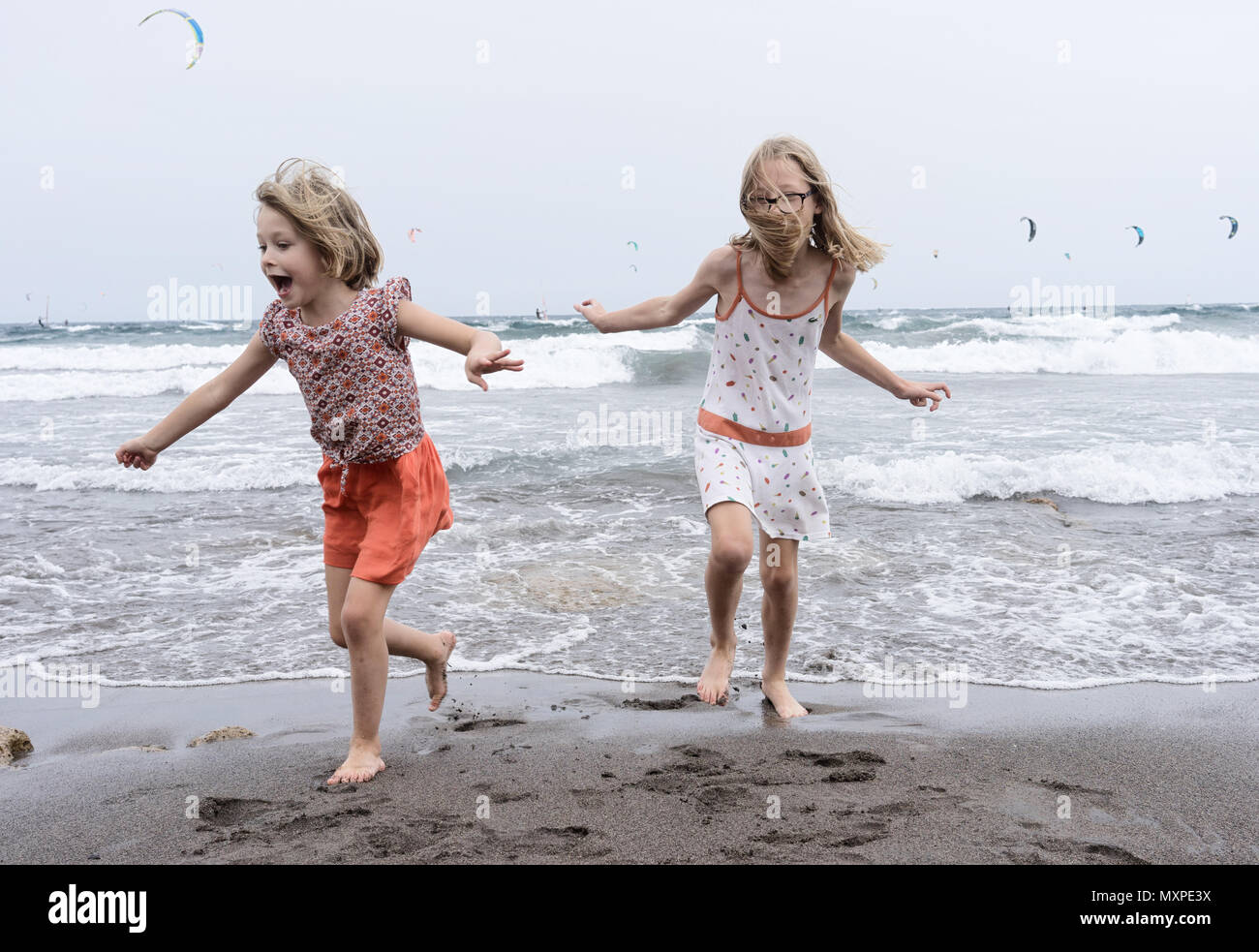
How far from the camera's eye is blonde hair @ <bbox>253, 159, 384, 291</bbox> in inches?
113

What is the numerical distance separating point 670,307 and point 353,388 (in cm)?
111

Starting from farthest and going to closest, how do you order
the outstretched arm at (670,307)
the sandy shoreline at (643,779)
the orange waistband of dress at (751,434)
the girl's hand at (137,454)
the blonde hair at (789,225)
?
the orange waistband of dress at (751,434) < the outstretched arm at (670,307) < the blonde hair at (789,225) < the girl's hand at (137,454) < the sandy shoreline at (643,779)

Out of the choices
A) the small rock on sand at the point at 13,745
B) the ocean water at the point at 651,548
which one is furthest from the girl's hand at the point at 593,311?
the small rock on sand at the point at 13,745

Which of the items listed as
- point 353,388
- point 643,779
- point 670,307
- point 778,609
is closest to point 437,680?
point 643,779

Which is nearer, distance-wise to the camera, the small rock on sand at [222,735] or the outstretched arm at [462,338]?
the outstretched arm at [462,338]

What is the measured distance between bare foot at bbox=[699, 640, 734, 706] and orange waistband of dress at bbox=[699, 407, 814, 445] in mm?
811

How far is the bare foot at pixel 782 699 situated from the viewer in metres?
3.49

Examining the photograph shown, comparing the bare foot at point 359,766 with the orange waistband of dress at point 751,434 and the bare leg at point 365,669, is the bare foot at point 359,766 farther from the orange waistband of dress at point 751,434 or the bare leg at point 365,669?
the orange waistband of dress at point 751,434

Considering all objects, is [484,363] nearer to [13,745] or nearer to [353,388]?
[353,388]

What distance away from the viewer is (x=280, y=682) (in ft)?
13.3

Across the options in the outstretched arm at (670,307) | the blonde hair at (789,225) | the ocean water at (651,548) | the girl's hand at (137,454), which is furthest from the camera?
the ocean water at (651,548)

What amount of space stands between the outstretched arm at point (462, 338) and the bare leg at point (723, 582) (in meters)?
1.01

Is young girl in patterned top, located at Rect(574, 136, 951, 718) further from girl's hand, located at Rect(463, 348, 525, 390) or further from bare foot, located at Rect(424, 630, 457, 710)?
bare foot, located at Rect(424, 630, 457, 710)
